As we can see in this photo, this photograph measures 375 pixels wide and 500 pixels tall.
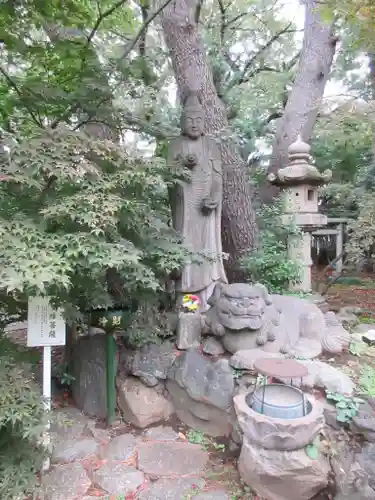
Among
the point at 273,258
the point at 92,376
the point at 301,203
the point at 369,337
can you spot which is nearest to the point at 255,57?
the point at 301,203

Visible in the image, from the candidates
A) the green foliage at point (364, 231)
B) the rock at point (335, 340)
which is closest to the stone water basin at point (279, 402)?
the rock at point (335, 340)

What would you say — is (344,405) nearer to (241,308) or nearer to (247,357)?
(247,357)

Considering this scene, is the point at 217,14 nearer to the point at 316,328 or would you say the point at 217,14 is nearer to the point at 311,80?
the point at 311,80

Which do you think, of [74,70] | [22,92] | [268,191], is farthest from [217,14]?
[22,92]

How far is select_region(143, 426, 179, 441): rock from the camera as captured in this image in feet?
10.6

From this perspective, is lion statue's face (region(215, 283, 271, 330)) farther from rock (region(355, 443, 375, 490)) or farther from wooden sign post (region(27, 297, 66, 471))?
wooden sign post (region(27, 297, 66, 471))

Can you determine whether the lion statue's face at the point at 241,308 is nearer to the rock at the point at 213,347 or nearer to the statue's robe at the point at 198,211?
the rock at the point at 213,347

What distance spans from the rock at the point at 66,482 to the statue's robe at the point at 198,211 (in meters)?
2.06

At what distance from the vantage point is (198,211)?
4.26m

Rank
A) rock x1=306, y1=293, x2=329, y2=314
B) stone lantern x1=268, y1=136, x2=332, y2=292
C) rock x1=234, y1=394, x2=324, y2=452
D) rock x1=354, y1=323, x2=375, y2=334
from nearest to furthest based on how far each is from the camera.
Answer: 1. rock x1=234, y1=394, x2=324, y2=452
2. rock x1=354, y1=323, x2=375, y2=334
3. rock x1=306, y1=293, x2=329, y2=314
4. stone lantern x1=268, y1=136, x2=332, y2=292

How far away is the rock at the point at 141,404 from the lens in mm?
3377

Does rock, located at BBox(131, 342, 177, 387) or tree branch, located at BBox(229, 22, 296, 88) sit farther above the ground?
tree branch, located at BBox(229, 22, 296, 88)

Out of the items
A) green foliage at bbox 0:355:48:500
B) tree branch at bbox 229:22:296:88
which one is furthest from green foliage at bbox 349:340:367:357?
tree branch at bbox 229:22:296:88

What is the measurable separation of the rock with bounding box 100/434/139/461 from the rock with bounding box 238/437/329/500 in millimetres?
1084
